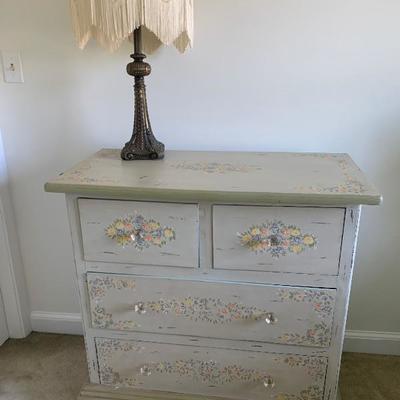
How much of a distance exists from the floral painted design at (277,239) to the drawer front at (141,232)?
0.15 m

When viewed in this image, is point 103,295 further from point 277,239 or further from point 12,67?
point 12,67

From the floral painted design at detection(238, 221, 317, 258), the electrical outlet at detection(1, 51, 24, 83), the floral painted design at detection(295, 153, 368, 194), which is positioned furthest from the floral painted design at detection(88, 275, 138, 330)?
the electrical outlet at detection(1, 51, 24, 83)

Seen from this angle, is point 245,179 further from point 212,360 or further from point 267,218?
point 212,360

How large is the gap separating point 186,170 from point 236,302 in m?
0.40

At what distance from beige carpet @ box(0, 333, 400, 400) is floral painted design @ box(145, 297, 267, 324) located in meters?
0.63

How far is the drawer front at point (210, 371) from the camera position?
119 centimetres

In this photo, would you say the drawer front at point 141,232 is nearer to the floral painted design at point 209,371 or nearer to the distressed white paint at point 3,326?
the floral painted design at point 209,371

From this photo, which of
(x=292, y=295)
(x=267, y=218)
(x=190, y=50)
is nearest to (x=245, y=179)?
(x=267, y=218)

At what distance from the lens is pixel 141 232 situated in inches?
44.0

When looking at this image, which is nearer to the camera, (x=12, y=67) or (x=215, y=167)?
(x=215, y=167)

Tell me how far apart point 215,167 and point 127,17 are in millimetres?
476

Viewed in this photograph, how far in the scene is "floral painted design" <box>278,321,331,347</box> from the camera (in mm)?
1132

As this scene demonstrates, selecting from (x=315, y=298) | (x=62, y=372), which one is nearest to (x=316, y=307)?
(x=315, y=298)

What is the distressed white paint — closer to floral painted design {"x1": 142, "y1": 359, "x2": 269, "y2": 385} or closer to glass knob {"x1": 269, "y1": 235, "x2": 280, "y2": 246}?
floral painted design {"x1": 142, "y1": 359, "x2": 269, "y2": 385}
